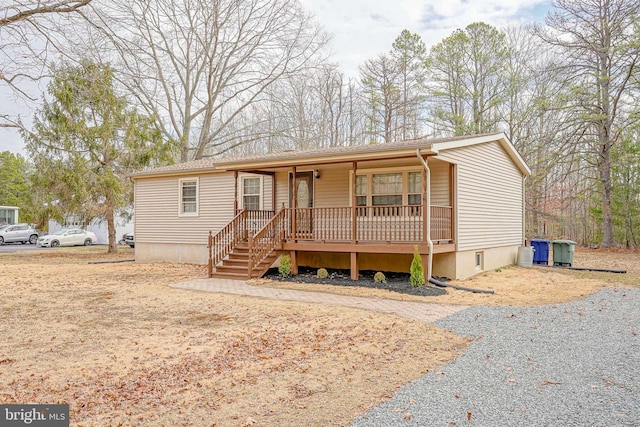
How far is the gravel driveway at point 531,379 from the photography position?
12.6ft

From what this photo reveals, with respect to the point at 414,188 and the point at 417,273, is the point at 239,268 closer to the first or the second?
the point at 417,273

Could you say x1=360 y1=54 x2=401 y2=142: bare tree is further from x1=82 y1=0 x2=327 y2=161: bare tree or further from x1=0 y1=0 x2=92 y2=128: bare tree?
x1=0 y1=0 x2=92 y2=128: bare tree

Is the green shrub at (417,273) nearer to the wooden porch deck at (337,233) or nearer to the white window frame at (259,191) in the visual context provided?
the wooden porch deck at (337,233)

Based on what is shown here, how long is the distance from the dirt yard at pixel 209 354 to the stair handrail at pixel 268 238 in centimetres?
268

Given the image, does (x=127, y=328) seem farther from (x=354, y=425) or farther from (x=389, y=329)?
(x=354, y=425)

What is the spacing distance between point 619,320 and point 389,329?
394cm

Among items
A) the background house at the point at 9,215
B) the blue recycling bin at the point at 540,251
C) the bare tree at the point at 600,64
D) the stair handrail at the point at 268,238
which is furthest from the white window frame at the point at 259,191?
the background house at the point at 9,215

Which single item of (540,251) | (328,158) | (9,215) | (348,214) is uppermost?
(328,158)

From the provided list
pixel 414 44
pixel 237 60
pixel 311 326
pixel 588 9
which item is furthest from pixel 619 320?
pixel 237 60

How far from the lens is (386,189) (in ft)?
43.4

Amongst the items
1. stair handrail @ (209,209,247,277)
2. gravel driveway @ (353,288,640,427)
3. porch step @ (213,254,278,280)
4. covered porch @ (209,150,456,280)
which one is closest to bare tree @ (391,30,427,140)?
covered porch @ (209,150,456,280)

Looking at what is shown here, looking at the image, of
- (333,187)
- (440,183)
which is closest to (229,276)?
(333,187)

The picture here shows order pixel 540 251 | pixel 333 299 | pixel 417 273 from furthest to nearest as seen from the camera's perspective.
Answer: pixel 540 251
pixel 417 273
pixel 333 299

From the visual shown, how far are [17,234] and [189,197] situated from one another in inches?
913
